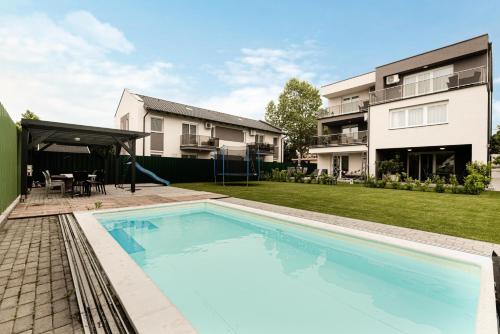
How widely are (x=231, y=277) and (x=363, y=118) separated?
814 inches

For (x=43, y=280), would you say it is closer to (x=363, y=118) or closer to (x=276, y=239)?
(x=276, y=239)

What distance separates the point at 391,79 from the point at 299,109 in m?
17.4

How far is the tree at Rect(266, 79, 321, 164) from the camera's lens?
35.2 m

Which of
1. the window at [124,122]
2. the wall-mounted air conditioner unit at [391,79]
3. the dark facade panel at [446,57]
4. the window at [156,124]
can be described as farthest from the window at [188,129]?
the wall-mounted air conditioner unit at [391,79]

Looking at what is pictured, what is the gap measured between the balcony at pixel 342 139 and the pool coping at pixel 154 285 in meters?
17.0

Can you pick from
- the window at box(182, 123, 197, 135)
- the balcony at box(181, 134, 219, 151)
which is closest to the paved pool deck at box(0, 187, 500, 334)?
the balcony at box(181, 134, 219, 151)

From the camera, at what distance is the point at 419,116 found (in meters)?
15.9

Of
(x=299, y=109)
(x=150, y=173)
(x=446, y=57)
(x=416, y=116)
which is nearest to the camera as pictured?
(x=150, y=173)

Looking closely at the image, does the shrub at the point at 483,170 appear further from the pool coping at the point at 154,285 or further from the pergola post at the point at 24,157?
the pergola post at the point at 24,157

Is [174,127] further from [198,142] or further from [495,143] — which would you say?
[495,143]

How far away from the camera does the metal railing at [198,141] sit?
21453mm

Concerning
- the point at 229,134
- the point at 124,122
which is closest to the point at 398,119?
the point at 229,134

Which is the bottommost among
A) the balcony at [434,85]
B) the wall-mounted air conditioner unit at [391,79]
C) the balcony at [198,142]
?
the balcony at [198,142]

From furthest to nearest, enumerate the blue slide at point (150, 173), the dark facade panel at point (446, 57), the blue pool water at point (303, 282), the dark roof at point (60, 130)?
the blue slide at point (150, 173) < the dark facade panel at point (446, 57) < the dark roof at point (60, 130) < the blue pool water at point (303, 282)
